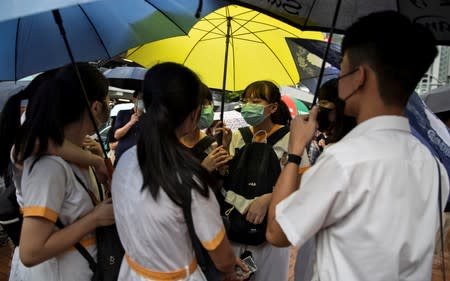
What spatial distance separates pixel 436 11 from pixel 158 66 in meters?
1.52

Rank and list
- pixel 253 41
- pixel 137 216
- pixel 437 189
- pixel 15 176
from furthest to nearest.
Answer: pixel 253 41 → pixel 15 176 → pixel 137 216 → pixel 437 189

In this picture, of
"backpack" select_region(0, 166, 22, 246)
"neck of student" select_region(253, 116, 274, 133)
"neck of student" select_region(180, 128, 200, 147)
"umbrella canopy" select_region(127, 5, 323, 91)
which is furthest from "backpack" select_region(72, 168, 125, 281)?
"umbrella canopy" select_region(127, 5, 323, 91)

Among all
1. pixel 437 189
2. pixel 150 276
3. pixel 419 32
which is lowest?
pixel 150 276

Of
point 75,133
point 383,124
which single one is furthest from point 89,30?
point 383,124

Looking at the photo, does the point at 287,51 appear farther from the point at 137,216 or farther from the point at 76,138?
the point at 137,216

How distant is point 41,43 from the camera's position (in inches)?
106

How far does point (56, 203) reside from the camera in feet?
5.67

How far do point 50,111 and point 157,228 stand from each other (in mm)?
734

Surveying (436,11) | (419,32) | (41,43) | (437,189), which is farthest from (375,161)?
(41,43)

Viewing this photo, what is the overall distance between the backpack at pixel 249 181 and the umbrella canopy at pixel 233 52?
1.28 m

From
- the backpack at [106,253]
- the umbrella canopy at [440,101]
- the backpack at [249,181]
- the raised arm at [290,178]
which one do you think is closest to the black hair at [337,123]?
the backpack at [249,181]

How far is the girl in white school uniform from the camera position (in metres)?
2.90

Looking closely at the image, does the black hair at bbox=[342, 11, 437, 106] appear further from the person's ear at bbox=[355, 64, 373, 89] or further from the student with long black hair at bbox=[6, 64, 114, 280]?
the student with long black hair at bbox=[6, 64, 114, 280]

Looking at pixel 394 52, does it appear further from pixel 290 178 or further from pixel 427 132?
pixel 427 132
